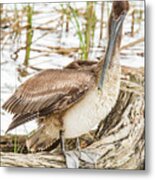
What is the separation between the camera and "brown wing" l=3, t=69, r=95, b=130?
6.34 ft

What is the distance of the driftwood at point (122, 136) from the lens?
1877mm

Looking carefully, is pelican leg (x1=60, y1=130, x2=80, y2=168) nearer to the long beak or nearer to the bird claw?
the bird claw

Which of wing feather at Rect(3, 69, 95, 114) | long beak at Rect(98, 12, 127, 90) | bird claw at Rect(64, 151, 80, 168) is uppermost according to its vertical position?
long beak at Rect(98, 12, 127, 90)

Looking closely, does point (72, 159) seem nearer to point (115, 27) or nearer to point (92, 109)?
point (92, 109)

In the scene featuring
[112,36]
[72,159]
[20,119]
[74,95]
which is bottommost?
[72,159]

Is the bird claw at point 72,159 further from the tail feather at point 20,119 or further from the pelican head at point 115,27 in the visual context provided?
the pelican head at point 115,27

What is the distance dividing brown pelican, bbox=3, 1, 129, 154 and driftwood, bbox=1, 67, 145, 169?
3 cm

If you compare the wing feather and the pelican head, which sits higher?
the pelican head

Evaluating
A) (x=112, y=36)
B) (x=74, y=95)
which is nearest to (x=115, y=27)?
(x=112, y=36)

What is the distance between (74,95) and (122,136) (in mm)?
248

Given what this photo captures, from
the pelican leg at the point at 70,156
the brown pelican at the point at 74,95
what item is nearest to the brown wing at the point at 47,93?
the brown pelican at the point at 74,95

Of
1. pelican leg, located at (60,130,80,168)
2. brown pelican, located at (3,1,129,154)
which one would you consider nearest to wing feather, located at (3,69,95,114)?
brown pelican, located at (3,1,129,154)

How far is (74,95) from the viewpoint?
6.32 ft

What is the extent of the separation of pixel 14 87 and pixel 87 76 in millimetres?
310
